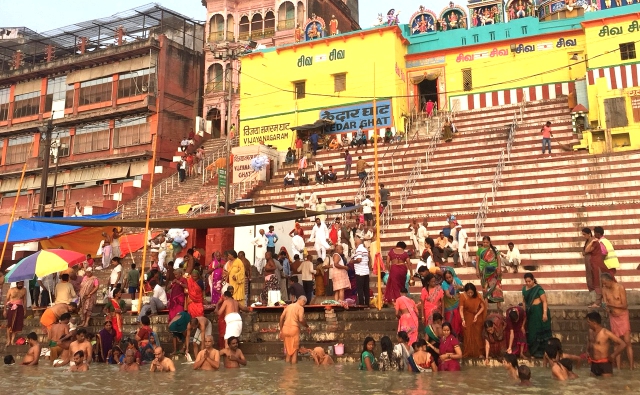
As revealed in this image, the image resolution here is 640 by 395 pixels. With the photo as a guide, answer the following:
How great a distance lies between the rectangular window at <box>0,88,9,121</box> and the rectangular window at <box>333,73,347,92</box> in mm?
23429

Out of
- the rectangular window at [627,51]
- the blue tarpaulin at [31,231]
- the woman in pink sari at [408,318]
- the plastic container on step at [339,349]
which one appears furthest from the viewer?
the rectangular window at [627,51]

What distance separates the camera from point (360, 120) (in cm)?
2903

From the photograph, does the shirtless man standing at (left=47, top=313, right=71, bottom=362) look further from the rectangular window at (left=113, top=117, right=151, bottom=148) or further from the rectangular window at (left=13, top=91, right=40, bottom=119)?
the rectangular window at (left=13, top=91, right=40, bottom=119)

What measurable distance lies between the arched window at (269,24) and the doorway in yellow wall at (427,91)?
34.0 feet

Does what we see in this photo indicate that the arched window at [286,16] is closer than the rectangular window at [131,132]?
No

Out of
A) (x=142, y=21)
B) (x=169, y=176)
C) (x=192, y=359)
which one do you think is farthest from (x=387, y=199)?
(x=142, y=21)

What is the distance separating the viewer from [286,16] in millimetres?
36188

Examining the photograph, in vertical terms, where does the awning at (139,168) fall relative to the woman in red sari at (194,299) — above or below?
above

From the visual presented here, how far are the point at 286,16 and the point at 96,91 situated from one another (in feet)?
40.5

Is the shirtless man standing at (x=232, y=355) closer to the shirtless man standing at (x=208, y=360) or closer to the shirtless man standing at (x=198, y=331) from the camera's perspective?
the shirtless man standing at (x=208, y=360)

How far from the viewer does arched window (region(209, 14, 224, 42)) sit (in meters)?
37.8

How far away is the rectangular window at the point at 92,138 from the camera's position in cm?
3628

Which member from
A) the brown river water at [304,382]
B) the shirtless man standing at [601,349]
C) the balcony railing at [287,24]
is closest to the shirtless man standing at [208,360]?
the brown river water at [304,382]

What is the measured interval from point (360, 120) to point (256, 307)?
1799cm
